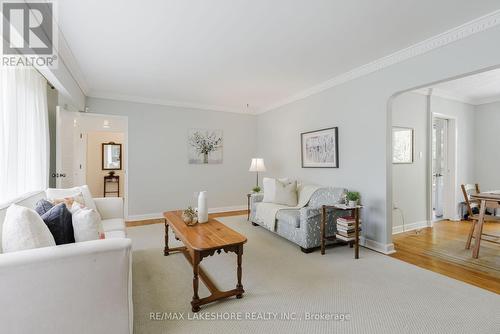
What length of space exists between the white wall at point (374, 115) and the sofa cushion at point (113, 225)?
3.15 m

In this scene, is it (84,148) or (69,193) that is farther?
(84,148)

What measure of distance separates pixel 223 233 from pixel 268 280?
0.68 m

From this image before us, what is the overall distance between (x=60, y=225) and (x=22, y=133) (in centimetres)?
191

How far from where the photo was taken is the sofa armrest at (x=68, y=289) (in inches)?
49.3

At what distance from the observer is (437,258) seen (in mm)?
3055

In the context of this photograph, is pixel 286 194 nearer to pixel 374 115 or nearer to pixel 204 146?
pixel 374 115

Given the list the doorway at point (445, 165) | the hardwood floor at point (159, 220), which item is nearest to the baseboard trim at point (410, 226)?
the doorway at point (445, 165)

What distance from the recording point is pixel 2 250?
58.4 inches

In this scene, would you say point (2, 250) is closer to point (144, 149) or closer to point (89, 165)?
point (144, 149)

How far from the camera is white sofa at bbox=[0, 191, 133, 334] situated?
1.25 meters

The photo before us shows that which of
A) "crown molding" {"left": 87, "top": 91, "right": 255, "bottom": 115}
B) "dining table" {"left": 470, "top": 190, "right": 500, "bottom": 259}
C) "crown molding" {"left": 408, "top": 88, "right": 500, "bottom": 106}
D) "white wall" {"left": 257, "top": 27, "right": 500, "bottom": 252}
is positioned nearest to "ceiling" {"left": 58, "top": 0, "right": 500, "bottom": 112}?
"white wall" {"left": 257, "top": 27, "right": 500, "bottom": 252}

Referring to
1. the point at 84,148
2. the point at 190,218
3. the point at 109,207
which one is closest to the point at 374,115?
the point at 190,218

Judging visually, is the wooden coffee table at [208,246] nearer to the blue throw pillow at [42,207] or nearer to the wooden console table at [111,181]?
the blue throw pillow at [42,207]

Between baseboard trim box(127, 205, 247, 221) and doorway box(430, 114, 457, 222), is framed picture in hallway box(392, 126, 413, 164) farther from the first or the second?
baseboard trim box(127, 205, 247, 221)
